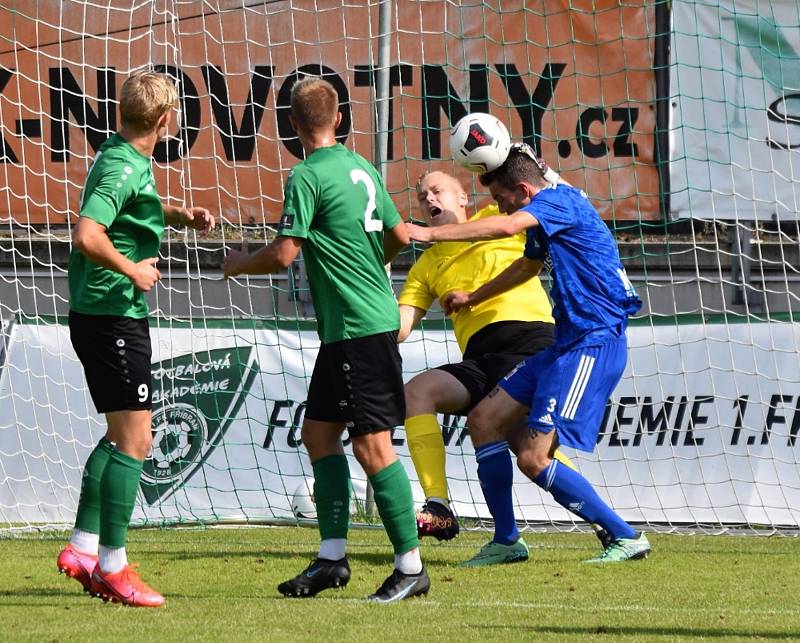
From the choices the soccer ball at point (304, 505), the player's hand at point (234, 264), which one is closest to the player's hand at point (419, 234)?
the player's hand at point (234, 264)

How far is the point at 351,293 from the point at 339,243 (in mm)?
193

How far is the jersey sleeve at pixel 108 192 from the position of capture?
15.5 ft

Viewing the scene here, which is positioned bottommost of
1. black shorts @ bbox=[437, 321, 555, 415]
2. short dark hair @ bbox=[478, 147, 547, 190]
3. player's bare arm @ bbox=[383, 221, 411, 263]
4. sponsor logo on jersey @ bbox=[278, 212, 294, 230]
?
black shorts @ bbox=[437, 321, 555, 415]

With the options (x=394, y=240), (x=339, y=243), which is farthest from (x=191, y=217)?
(x=394, y=240)

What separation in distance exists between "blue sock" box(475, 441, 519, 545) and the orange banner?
11.2 ft

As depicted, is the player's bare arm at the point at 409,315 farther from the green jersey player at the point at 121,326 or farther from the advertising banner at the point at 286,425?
the green jersey player at the point at 121,326

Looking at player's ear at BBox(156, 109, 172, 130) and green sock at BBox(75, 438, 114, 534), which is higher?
player's ear at BBox(156, 109, 172, 130)

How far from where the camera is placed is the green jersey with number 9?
16.3 feet

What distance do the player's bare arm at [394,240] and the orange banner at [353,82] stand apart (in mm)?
4245

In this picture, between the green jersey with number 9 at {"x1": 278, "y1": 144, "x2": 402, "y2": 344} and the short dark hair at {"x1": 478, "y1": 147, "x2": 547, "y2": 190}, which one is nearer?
the green jersey with number 9 at {"x1": 278, "y1": 144, "x2": 402, "y2": 344}

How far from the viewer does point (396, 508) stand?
197 inches

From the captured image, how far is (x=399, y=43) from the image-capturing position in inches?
376

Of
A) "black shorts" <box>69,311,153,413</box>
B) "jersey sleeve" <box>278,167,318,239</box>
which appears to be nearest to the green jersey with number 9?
"jersey sleeve" <box>278,167,318,239</box>

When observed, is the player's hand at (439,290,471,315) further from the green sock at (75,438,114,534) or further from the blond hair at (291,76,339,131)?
the green sock at (75,438,114,534)
